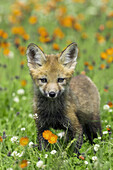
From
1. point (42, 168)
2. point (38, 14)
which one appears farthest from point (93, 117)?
point (38, 14)

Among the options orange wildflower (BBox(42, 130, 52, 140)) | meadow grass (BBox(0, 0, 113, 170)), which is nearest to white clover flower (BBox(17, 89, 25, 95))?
meadow grass (BBox(0, 0, 113, 170))

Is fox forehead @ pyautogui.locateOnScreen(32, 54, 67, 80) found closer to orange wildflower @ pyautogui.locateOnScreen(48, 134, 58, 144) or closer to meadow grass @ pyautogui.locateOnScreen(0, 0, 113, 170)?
meadow grass @ pyautogui.locateOnScreen(0, 0, 113, 170)

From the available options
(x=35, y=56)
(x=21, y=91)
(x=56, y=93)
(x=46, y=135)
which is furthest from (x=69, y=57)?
(x=21, y=91)

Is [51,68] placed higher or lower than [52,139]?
higher

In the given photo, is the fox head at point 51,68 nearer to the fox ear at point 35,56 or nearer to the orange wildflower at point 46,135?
the fox ear at point 35,56

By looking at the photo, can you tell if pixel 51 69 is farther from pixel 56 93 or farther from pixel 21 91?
pixel 21 91

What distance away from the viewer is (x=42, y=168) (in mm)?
3621

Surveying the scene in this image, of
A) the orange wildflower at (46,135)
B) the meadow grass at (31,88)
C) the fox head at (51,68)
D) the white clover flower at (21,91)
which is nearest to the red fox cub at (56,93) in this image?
the fox head at (51,68)

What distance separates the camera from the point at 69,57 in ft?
15.1

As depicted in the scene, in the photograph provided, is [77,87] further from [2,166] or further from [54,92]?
[2,166]

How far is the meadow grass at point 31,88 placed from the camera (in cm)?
388

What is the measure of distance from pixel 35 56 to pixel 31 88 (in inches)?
27.0

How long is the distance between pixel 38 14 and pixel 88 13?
2460mm

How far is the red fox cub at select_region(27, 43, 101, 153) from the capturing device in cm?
432
